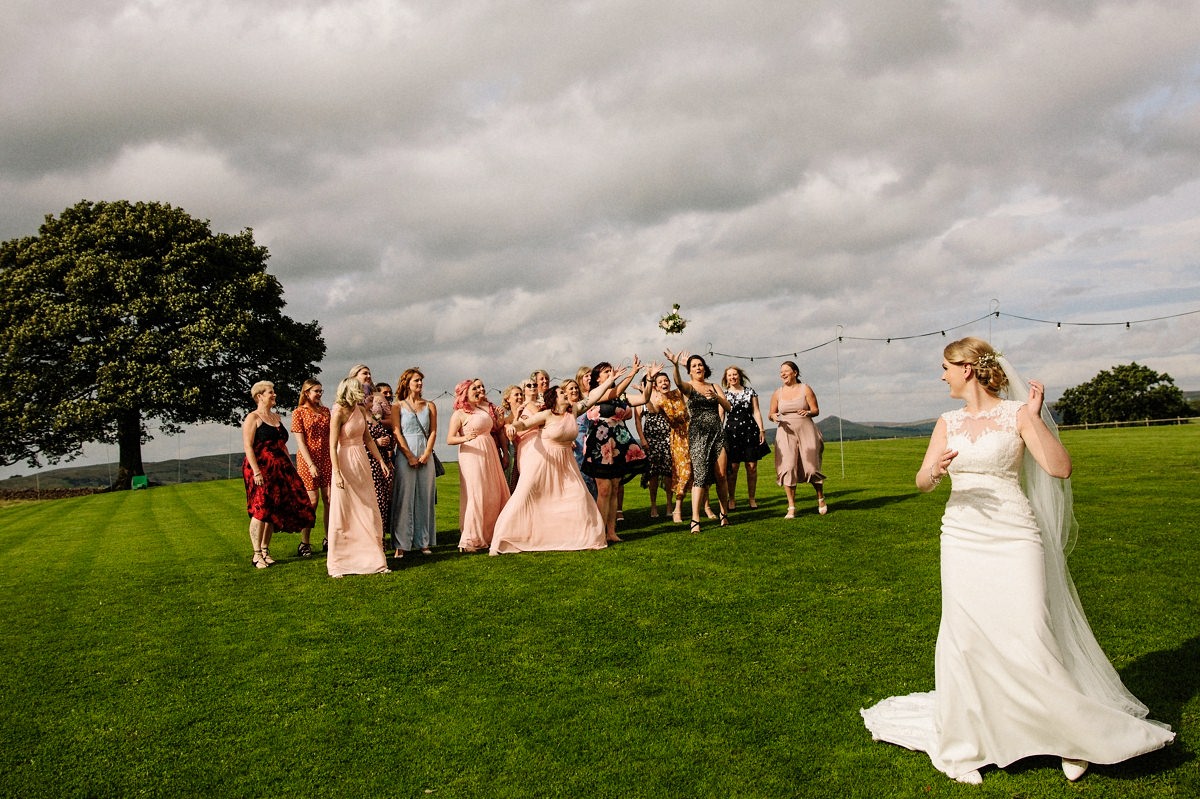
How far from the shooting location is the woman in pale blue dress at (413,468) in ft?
38.7

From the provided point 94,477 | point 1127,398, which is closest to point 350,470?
point 94,477

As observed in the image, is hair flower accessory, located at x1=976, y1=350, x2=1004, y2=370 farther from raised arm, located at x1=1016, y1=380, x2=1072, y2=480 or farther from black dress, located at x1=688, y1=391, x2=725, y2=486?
black dress, located at x1=688, y1=391, x2=725, y2=486

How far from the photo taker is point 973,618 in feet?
14.5

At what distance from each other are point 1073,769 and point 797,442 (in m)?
9.10

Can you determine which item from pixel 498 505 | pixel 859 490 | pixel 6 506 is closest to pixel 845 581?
pixel 498 505

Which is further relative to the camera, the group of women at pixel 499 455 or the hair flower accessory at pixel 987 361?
the group of women at pixel 499 455

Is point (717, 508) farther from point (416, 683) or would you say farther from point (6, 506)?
point (6, 506)

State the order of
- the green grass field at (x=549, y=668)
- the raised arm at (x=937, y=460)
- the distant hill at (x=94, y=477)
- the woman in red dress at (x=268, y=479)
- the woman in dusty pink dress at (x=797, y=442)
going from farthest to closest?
the distant hill at (x=94, y=477) → the woman in dusty pink dress at (x=797, y=442) → the woman in red dress at (x=268, y=479) → the raised arm at (x=937, y=460) → the green grass field at (x=549, y=668)

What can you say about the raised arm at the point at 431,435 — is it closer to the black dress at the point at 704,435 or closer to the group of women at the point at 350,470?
the group of women at the point at 350,470

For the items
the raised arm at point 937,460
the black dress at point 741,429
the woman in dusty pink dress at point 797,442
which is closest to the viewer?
the raised arm at point 937,460

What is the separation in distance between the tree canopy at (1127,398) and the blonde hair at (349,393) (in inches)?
3653

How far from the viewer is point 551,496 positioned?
1173cm

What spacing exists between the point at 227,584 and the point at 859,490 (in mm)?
11993

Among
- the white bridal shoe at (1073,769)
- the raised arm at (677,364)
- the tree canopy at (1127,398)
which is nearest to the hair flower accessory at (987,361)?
the white bridal shoe at (1073,769)
